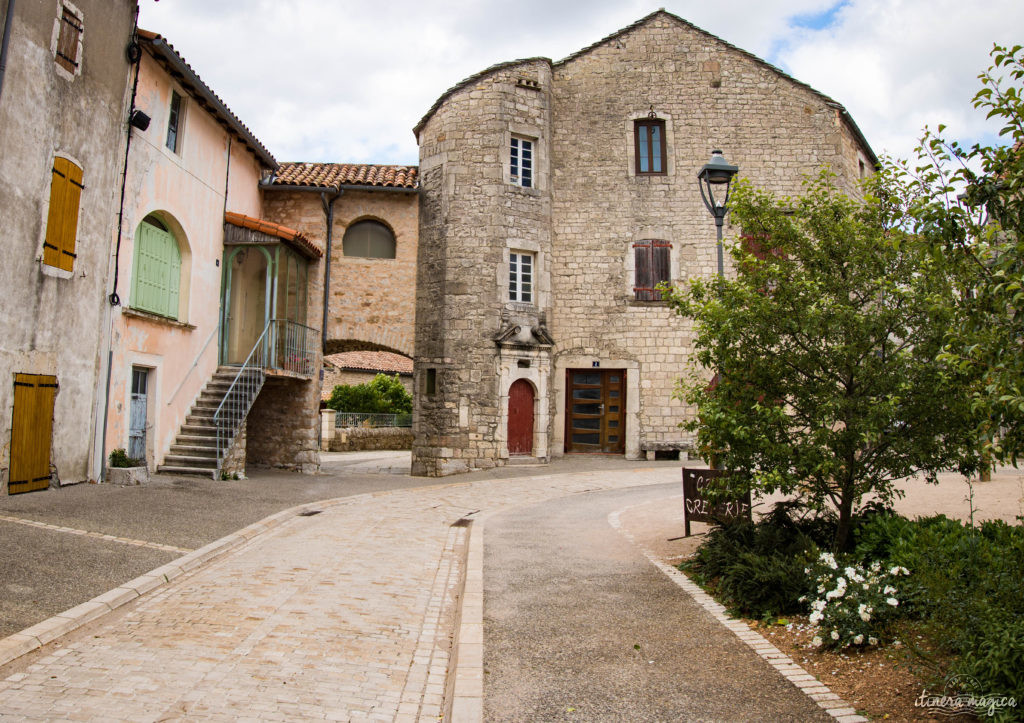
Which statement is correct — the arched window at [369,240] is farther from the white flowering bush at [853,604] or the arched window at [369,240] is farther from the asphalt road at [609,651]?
the white flowering bush at [853,604]

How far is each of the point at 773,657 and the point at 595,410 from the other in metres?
14.6

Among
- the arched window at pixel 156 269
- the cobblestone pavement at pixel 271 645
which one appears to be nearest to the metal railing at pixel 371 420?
the arched window at pixel 156 269

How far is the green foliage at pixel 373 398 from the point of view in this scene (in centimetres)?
3247

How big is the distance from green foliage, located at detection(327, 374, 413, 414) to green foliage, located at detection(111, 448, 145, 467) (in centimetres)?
1956

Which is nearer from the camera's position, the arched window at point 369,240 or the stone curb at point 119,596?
the stone curb at point 119,596

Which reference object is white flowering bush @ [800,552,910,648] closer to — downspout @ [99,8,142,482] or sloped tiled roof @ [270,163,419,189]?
downspout @ [99,8,142,482]

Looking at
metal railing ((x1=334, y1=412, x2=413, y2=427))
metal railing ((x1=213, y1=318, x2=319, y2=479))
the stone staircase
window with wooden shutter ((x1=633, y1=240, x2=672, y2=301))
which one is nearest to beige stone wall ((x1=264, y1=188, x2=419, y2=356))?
metal railing ((x1=213, y1=318, x2=319, y2=479))

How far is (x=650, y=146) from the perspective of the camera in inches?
782

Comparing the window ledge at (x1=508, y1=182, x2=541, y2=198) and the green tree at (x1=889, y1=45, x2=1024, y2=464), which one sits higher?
the window ledge at (x1=508, y1=182, x2=541, y2=198)

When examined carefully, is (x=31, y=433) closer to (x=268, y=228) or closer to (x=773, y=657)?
(x=268, y=228)

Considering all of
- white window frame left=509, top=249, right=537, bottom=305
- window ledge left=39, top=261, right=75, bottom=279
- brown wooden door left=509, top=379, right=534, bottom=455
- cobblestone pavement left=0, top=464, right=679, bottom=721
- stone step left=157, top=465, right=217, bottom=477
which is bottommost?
cobblestone pavement left=0, top=464, right=679, bottom=721

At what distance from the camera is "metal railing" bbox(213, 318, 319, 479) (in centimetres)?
1411

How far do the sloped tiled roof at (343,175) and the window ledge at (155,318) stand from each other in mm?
5298

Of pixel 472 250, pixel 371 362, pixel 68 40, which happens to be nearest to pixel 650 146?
pixel 472 250
